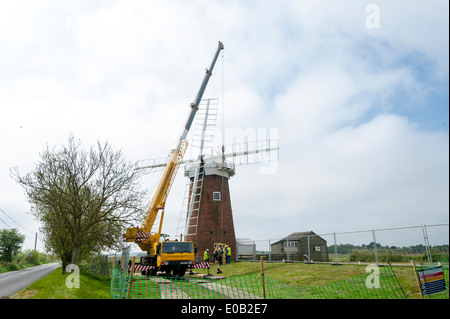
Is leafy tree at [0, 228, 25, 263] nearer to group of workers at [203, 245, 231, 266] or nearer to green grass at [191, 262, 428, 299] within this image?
group of workers at [203, 245, 231, 266]

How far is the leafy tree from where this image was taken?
1414 inches

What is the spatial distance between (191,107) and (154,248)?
38.5ft

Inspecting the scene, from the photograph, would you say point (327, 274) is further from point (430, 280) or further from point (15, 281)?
point (15, 281)

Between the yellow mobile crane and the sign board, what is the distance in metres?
14.0

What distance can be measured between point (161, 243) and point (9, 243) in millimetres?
30092

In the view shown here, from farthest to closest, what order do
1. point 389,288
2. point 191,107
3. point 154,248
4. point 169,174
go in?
point 191,107 < point 169,174 < point 154,248 < point 389,288

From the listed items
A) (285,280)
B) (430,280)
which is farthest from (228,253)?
(430,280)

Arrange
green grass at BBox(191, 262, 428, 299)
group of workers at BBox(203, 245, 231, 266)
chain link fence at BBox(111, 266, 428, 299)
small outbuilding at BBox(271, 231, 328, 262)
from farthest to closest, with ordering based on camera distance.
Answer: small outbuilding at BBox(271, 231, 328, 262) < group of workers at BBox(203, 245, 231, 266) < green grass at BBox(191, 262, 428, 299) < chain link fence at BBox(111, 266, 428, 299)

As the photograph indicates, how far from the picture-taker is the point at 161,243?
724 inches

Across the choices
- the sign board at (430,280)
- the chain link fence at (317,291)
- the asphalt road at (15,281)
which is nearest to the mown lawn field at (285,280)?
the chain link fence at (317,291)

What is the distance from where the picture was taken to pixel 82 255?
1764 centimetres

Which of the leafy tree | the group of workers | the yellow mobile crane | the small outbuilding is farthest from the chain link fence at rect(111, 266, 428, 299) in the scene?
the leafy tree
